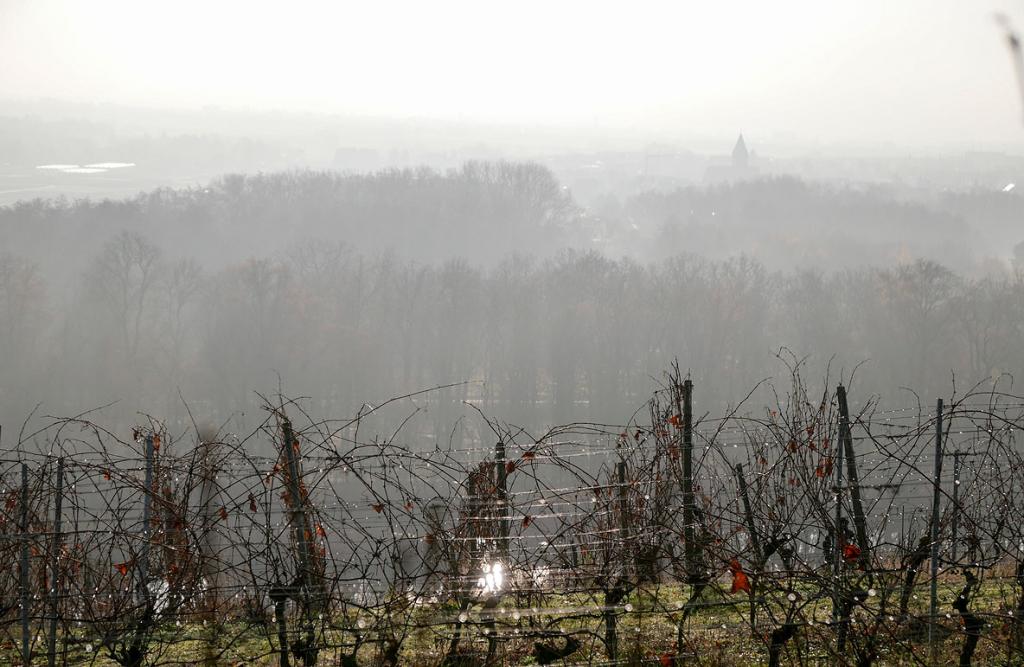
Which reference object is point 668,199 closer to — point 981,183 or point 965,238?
point 965,238

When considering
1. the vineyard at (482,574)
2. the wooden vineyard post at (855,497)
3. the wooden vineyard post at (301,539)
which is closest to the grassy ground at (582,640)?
the vineyard at (482,574)

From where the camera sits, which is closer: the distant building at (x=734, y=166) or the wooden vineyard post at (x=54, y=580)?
the wooden vineyard post at (x=54, y=580)

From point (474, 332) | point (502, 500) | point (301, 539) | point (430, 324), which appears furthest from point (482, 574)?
point (430, 324)

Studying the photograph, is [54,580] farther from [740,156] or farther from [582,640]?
[740,156]

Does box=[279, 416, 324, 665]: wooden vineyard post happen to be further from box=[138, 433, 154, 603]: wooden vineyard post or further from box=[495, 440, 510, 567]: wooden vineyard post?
box=[495, 440, 510, 567]: wooden vineyard post

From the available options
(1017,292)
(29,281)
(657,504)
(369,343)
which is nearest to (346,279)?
(369,343)

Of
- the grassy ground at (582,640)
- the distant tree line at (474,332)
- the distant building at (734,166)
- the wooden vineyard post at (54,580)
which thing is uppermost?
the distant building at (734,166)

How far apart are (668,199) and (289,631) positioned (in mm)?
99456

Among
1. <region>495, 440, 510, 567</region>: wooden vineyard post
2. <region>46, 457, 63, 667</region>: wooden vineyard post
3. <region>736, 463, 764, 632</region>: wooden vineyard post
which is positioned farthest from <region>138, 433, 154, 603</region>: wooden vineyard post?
<region>736, 463, 764, 632</region>: wooden vineyard post

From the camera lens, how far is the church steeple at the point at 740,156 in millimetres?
167125

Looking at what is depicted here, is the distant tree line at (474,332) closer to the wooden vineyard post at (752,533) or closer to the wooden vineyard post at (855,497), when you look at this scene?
the wooden vineyard post at (752,533)

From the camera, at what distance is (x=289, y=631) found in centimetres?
560

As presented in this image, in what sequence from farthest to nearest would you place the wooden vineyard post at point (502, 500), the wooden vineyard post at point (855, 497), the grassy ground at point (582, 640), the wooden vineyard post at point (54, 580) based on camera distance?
1. the wooden vineyard post at point (502, 500)
2. the grassy ground at point (582, 640)
3. the wooden vineyard post at point (855, 497)
4. the wooden vineyard post at point (54, 580)

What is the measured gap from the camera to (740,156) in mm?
169750
